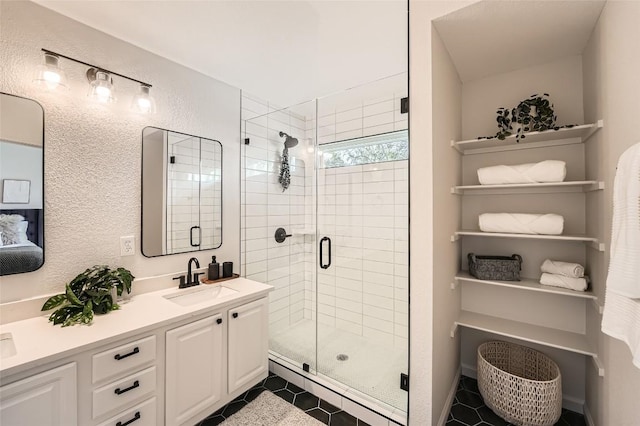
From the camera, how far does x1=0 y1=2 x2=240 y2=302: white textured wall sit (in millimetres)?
1496

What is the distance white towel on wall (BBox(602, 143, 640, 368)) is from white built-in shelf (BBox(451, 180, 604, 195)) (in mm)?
667

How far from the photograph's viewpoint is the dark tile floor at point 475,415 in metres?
1.77

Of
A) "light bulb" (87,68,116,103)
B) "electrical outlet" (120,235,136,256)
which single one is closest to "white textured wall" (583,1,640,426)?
"light bulb" (87,68,116,103)

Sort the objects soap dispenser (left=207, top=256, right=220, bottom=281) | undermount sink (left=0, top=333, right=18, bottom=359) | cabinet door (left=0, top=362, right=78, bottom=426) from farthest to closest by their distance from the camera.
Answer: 1. soap dispenser (left=207, top=256, right=220, bottom=281)
2. undermount sink (left=0, top=333, right=18, bottom=359)
3. cabinet door (left=0, top=362, right=78, bottom=426)

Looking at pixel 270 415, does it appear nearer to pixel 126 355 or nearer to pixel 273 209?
pixel 126 355

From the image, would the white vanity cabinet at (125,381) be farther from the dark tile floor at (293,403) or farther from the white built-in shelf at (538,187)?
the white built-in shelf at (538,187)

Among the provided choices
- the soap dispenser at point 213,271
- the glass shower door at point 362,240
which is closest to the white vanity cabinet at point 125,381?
the soap dispenser at point 213,271

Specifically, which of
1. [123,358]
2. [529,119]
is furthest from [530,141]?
[123,358]

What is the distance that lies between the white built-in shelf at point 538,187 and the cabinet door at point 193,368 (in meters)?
1.90

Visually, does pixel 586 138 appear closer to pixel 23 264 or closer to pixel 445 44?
pixel 445 44

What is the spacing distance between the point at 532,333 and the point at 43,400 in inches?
106

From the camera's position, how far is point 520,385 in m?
1.68

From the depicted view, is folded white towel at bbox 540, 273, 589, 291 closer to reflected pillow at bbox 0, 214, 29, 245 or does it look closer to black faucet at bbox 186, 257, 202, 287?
black faucet at bbox 186, 257, 202, 287

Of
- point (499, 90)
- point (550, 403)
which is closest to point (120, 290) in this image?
point (550, 403)
